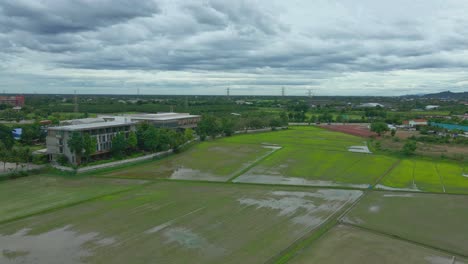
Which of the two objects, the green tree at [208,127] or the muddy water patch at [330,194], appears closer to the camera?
the muddy water patch at [330,194]

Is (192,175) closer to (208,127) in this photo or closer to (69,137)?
(69,137)

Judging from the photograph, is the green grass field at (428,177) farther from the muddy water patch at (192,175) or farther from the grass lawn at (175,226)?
the muddy water patch at (192,175)

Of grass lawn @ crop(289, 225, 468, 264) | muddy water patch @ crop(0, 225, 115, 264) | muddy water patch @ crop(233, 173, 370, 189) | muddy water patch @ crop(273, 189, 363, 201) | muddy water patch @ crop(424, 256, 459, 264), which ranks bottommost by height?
muddy water patch @ crop(424, 256, 459, 264)

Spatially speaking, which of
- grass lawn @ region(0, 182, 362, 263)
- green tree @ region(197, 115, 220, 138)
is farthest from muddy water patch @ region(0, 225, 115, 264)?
green tree @ region(197, 115, 220, 138)

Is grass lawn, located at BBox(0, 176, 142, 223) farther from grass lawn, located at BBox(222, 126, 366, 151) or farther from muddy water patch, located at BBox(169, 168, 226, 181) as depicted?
grass lawn, located at BBox(222, 126, 366, 151)

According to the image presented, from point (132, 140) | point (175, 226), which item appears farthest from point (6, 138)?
point (175, 226)

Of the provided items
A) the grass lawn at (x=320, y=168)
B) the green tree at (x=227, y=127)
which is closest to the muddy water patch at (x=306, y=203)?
the grass lawn at (x=320, y=168)
